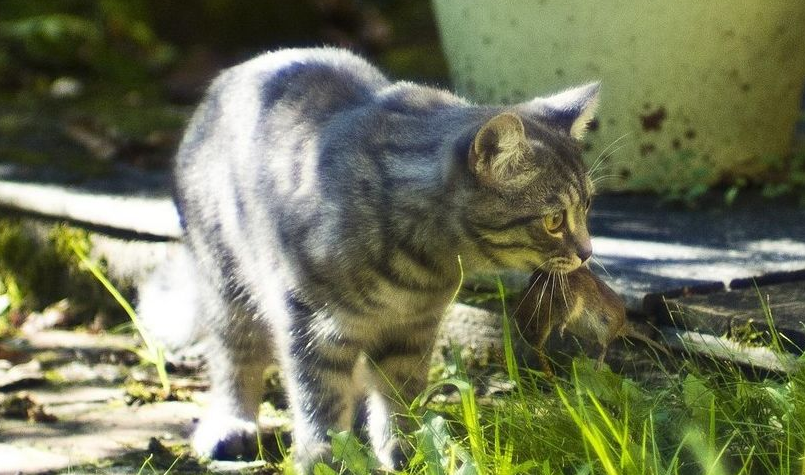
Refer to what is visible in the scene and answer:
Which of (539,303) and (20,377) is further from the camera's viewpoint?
(20,377)

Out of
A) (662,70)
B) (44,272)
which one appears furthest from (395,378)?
(44,272)

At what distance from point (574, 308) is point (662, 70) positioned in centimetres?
165

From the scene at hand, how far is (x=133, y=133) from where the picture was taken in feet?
18.4

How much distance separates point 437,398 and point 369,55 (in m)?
4.10

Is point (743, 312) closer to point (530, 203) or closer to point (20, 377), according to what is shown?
point (530, 203)

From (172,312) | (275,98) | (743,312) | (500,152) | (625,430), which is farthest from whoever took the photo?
(172,312)

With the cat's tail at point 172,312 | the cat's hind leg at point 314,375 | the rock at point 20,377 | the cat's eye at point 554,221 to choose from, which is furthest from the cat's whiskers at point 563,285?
the rock at point 20,377

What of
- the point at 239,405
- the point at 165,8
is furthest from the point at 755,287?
the point at 165,8

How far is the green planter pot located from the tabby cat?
1.06m

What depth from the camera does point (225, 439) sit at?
3.20 m

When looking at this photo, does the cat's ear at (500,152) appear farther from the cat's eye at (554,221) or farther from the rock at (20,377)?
the rock at (20,377)

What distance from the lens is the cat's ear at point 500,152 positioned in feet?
8.64

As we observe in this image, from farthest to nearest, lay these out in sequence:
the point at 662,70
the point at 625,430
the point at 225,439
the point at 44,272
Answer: the point at 44,272
the point at 662,70
the point at 225,439
the point at 625,430

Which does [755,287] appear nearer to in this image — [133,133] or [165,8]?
[133,133]
